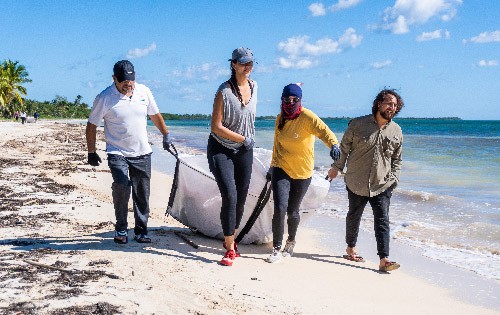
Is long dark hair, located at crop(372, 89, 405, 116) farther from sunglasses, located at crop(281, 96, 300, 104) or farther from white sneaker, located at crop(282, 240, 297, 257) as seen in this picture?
white sneaker, located at crop(282, 240, 297, 257)

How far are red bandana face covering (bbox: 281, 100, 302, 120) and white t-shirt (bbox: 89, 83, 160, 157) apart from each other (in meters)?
1.30

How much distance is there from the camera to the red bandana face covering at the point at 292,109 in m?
4.71

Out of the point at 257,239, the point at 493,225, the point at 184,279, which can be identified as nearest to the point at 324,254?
the point at 257,239

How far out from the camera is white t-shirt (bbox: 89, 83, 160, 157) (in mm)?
4664

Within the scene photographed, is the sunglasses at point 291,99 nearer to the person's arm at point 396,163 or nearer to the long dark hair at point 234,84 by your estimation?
the long dark hair at point 234,84

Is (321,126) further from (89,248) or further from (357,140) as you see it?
(89,248)

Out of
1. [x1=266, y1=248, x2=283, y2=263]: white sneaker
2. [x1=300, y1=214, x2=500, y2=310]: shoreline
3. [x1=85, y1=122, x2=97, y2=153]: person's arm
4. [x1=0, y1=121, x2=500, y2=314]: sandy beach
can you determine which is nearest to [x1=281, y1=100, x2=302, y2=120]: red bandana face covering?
[x1=300, y1=214, x2=500, y2=310]: shoreline

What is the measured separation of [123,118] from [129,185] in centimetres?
64

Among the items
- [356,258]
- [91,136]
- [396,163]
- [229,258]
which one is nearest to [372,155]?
[396,163]

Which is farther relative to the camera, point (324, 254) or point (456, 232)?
point (456, 232)

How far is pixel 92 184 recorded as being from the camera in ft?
30.0

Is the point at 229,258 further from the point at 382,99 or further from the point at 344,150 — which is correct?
the point at 382,99

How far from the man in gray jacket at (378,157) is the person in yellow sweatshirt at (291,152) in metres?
0.26

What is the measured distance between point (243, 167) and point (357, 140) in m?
1.07
